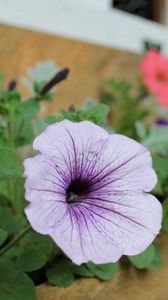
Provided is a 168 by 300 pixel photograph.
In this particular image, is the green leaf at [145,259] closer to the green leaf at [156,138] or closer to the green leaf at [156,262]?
the green leaf at [156,262]

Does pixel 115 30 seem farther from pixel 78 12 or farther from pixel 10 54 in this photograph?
pixel 10 54

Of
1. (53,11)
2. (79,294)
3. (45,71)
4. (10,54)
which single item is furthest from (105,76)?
(79,294)

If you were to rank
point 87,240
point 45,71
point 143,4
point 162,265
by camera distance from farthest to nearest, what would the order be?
point 143,4
point 45,71
point 162,265
point 87,240

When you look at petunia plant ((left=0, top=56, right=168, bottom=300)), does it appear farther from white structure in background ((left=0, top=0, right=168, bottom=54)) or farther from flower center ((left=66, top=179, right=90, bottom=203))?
white structure in background ((left=0, top=0, right=168, bottom=54))

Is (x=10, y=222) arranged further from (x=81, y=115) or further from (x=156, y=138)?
(x=156, y=138)

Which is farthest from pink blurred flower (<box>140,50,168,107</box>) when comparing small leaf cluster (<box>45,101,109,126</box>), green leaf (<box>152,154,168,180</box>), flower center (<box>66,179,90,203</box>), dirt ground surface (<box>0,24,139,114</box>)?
flower center (<box>66,179,90,203</box>)

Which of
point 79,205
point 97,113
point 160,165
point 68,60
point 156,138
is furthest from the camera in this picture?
point 68,60

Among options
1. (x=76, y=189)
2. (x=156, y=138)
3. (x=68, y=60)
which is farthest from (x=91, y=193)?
(x=68, y=60)
